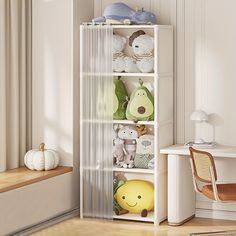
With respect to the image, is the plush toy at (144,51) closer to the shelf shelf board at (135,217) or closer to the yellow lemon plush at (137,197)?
the yellow lemon plush at (137,197)

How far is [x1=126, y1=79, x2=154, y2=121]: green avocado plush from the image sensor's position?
5505mm

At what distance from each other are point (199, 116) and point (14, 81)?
60.6 inches

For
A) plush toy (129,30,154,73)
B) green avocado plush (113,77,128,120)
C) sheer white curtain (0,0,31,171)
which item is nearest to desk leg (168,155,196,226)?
green avocado plush (113,77,128,120)

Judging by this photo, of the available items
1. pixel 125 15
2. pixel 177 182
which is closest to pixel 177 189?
pixel 177 182

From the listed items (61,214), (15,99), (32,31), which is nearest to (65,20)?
(32,31)

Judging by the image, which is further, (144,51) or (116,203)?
(116,203)

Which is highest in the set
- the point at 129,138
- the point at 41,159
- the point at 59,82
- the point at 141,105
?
the point at 59,82

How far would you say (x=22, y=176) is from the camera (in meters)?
5.23

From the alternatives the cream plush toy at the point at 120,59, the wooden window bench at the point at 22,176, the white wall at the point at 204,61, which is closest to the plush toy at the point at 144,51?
the cream plush toy at the point at 120,59

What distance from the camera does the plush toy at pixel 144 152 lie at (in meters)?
5.59

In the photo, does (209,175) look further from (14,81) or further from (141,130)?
(14,81)

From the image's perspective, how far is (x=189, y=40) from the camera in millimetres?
5652

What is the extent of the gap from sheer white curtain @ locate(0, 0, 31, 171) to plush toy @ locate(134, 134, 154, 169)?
956 millimetres

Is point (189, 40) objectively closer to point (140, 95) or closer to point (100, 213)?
point (140, 95)
